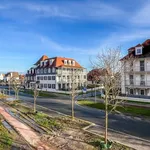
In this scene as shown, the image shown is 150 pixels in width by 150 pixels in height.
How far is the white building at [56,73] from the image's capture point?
6675cm

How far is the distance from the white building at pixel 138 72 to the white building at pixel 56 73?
23257mm

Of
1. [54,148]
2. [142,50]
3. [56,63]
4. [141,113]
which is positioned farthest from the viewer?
[56,63]

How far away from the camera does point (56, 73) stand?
6619 cm

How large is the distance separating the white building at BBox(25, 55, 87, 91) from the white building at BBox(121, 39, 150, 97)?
23257 mm

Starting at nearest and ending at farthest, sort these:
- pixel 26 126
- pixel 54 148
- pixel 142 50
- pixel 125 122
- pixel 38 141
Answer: pixel 54 148, pixel 38 141, pixel 26 126, pixel 125 122, pixel 142 50

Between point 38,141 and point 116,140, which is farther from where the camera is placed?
point 116,140

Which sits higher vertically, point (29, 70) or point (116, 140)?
point (29, 70)

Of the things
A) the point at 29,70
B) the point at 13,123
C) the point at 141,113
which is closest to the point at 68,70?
the point at 29,70

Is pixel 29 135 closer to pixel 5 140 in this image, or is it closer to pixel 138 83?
pixel 5 140

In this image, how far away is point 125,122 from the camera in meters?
22.3

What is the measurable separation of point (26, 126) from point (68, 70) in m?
50.4

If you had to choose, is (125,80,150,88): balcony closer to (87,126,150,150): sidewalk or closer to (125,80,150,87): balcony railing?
(125,80,150,87): balcony railing

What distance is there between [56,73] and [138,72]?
32.8m

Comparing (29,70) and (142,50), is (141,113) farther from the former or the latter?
(29,70)
